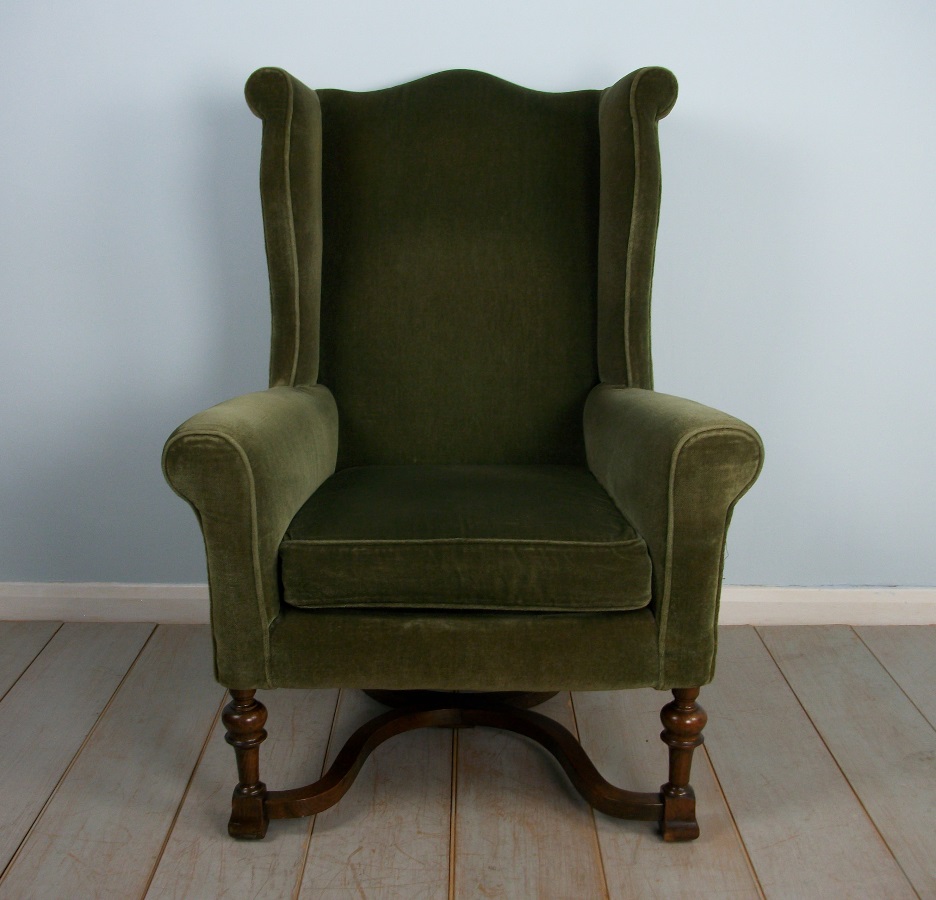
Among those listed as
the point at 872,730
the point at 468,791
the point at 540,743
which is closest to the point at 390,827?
the point at 468,791

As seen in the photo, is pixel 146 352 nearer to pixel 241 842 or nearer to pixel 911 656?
pixel 241 842

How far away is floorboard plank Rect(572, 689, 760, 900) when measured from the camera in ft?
3.83

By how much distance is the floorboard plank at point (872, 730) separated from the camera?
1.27 meters

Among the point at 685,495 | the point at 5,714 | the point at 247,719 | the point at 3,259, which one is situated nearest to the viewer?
the point at 685,495

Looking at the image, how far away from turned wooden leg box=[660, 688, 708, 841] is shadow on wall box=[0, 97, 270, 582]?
3.70 ft

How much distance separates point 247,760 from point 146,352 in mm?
987

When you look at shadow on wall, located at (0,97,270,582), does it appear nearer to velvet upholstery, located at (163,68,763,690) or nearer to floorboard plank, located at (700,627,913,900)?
velvet upholstery, located at (163,68,763,690)

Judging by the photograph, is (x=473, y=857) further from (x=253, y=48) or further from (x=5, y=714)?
(x=253, y=48)

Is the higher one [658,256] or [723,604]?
[658,256]

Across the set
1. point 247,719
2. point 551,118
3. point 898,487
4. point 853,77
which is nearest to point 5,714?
point 247,719

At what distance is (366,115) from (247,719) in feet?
3.57

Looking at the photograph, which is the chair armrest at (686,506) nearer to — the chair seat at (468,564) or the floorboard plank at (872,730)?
the chair seat at (468,564)

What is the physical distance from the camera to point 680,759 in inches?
48.6

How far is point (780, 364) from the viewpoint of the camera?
1859mm
